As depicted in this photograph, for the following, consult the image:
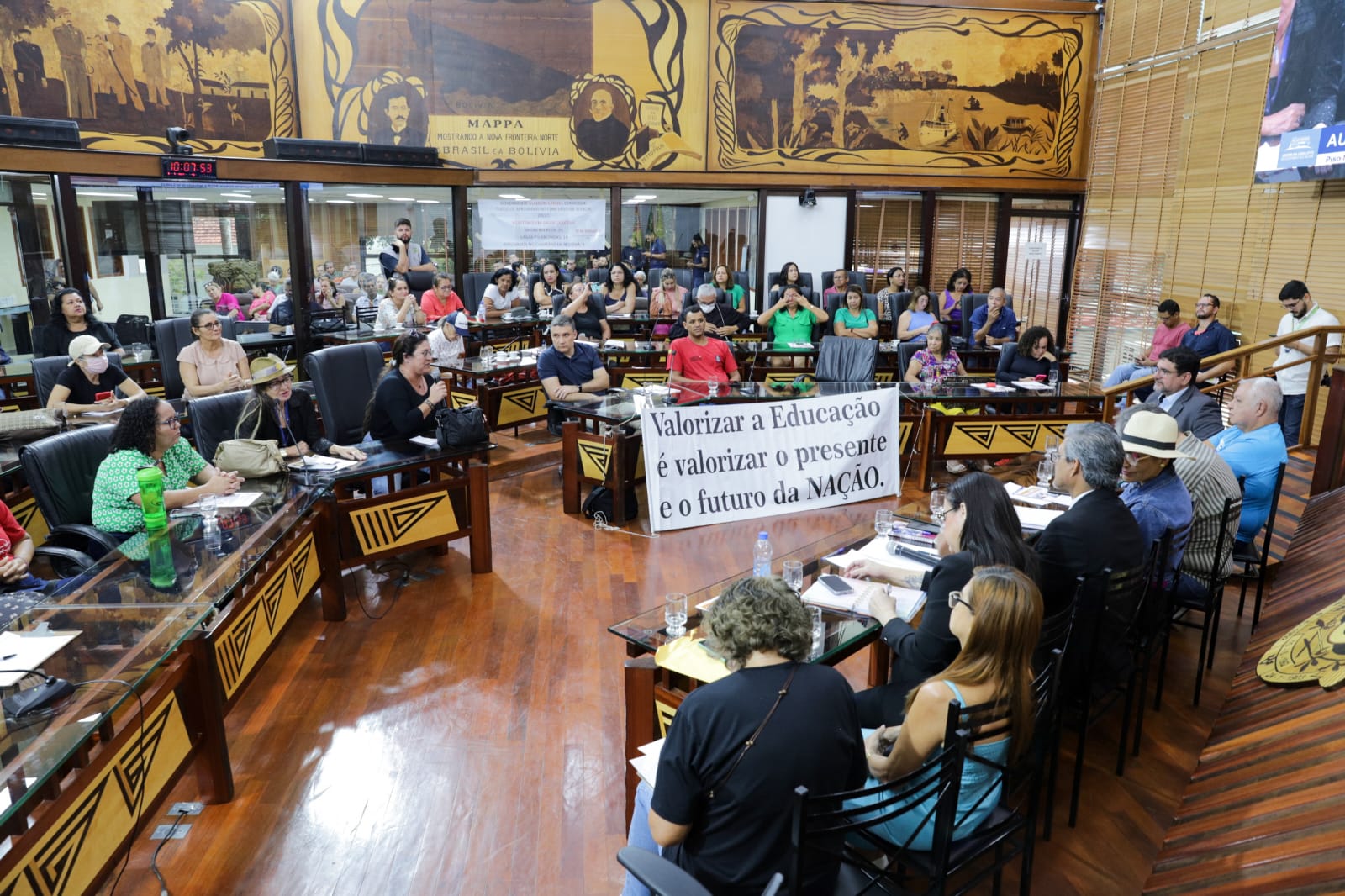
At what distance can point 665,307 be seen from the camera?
10.7 m

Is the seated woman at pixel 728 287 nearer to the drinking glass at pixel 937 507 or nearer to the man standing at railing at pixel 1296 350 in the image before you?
the man standing at railing at pixel 1296 350

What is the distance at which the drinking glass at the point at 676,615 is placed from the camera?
3.05 metres

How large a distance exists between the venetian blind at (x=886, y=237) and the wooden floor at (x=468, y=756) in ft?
27.3

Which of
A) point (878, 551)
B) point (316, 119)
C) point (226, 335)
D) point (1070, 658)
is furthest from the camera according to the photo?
point (316, 119)

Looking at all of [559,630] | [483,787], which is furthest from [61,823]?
[559,630]

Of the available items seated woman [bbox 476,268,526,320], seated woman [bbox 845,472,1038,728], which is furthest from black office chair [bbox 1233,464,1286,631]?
seated woman [bbox 476,268,526,320]

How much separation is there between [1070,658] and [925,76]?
10647mm

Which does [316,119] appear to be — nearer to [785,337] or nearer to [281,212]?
[281,212]

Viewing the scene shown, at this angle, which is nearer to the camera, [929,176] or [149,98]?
[149,98]

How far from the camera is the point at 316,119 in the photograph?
11195mm

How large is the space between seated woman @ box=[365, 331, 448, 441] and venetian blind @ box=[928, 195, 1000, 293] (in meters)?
9.18

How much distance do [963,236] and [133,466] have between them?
1140 cm

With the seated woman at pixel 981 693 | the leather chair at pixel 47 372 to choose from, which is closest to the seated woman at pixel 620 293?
the leather chair at pixel 47 372

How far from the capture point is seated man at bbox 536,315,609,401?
6773mm
